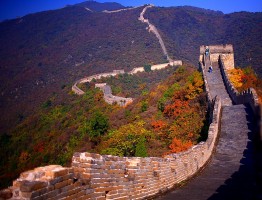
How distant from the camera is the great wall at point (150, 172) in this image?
437cm

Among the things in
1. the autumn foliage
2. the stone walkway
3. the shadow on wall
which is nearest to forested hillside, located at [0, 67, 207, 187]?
the stone walkway

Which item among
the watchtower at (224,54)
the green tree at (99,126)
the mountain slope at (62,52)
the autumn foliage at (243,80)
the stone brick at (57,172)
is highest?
the mountain slope at (62,52)

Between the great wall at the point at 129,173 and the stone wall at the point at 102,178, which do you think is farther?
the great wall at the point at 129,173

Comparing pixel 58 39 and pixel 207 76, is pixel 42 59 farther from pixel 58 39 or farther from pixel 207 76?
pixel 207 76

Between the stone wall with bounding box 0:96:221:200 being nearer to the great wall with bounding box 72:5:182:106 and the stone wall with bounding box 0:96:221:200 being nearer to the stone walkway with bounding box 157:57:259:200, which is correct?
the stone walkway with bounding box 157:57:259:200

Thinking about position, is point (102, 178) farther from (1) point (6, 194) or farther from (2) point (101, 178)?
(1) point (6, 194)

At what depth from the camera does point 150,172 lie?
7.61m

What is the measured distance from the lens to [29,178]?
428 cm

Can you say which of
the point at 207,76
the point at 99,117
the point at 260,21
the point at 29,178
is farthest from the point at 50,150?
the point at 260,21

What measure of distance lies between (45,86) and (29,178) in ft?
273

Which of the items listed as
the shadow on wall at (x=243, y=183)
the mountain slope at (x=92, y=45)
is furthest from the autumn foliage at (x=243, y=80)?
the mountain slope at (x=92, y=45)

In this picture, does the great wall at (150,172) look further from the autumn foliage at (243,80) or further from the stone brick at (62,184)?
the autumn foliage at (243,80)

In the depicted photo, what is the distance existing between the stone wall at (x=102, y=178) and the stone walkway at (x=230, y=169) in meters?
0.51

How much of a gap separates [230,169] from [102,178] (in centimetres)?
616
